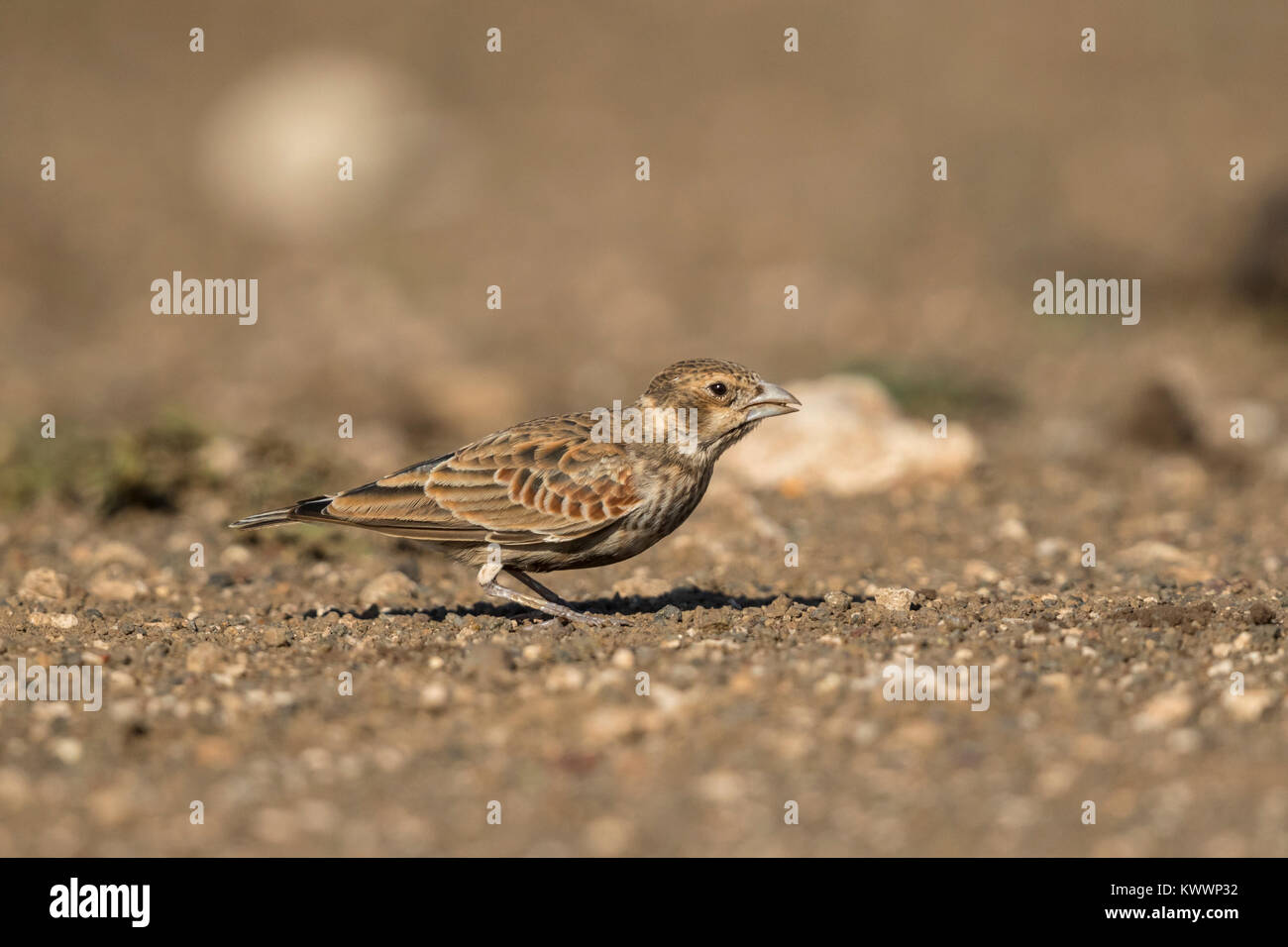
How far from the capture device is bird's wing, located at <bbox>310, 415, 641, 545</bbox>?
7152 mm

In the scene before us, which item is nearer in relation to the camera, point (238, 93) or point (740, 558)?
point (740, 558)

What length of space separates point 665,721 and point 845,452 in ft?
18.7

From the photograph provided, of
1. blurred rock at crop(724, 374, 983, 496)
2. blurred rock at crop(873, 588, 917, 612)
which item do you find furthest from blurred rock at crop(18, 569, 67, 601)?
blurred rock at crop(724, 374, 983, 496)

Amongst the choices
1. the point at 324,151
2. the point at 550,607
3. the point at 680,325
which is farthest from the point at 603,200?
the point at 550,607

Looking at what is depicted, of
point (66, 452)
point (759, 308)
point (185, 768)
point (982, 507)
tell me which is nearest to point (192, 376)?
point (66, 452)

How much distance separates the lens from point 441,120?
73.2 ft

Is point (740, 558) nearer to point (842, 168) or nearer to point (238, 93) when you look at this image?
point (842, 168)

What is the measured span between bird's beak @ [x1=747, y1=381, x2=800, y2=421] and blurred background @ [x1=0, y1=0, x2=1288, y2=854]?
114cm

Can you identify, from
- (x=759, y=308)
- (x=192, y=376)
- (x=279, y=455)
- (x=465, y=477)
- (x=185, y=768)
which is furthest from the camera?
(x=759, y=308)

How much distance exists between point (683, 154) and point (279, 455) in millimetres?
11942

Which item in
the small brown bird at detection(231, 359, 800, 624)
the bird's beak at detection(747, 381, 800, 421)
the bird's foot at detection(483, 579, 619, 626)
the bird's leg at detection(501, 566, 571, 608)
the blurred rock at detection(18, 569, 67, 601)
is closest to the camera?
the bird's foot at detection(483, 579, 619, 626)

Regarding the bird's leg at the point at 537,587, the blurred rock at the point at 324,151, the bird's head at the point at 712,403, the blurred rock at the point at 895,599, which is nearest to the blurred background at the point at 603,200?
the blurred rock at the point at 324,151

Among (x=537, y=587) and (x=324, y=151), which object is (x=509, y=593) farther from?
(x=324, y=151)

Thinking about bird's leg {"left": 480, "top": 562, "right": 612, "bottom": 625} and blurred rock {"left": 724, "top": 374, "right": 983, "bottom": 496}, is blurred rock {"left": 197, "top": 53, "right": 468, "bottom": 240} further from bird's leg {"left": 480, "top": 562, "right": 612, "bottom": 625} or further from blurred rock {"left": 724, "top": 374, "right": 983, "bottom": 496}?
bird's leg {"left": 480, "top": 562, "right": 612, "bottom": 625}
